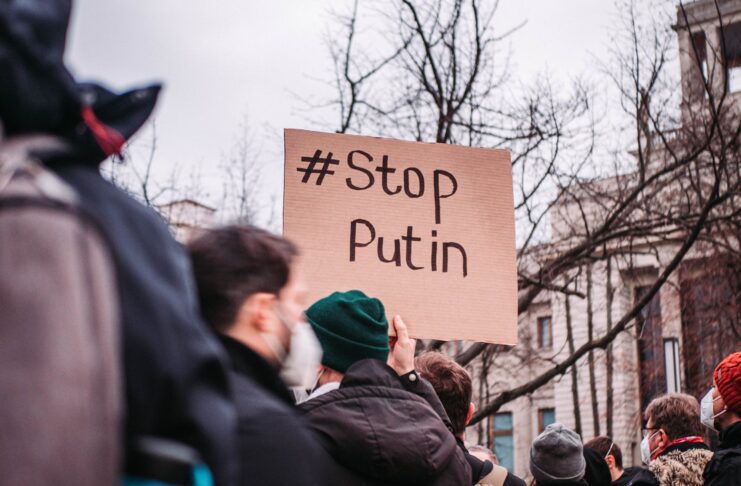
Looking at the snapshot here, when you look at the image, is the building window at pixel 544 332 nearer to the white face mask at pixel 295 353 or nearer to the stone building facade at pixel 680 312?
the stone building facade at pixel 680 312

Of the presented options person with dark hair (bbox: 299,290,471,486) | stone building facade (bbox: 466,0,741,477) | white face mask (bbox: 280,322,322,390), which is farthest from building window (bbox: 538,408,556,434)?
white face mask (bbox: 280,322,322,390)

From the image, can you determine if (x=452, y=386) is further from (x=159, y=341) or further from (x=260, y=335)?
(x=159, y=341)

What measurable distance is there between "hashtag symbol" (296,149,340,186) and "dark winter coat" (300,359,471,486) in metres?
1.44

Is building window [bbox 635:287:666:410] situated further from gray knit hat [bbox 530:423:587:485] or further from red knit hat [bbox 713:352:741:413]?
red knit hat [bbox 713:352:741:413]

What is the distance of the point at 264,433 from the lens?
1616 mm

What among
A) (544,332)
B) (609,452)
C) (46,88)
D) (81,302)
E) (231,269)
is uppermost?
(544,332)

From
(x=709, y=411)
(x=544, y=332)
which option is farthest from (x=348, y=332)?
(x=544, y=332)

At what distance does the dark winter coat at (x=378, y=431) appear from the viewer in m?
2.28

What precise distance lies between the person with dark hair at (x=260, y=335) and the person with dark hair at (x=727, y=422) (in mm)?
2527

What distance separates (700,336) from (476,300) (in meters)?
10.6

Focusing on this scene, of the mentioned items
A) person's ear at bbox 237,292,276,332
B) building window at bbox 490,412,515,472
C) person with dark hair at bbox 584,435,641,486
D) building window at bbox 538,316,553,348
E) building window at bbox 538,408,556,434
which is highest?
building window at bbox 538,316,553,348

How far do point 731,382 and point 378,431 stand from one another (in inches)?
87.0

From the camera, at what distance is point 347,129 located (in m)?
10.0

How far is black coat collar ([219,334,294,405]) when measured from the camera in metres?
1.69
